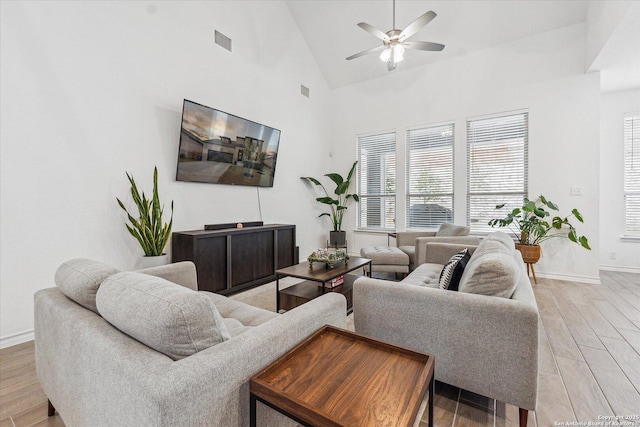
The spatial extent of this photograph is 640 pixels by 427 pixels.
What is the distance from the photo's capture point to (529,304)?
4.47ft

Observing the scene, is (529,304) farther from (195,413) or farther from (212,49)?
(212,49)

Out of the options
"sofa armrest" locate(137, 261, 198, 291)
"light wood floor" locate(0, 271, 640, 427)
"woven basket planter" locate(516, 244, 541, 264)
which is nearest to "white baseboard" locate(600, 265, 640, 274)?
"woven basket planter" locate(516, 244, 541, 264)

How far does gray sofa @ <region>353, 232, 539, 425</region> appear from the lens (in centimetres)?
134

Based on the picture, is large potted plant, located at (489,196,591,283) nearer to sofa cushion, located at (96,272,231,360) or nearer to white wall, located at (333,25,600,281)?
white wall, located at (333,25,600,281)

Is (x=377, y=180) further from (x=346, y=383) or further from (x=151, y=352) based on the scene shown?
(x=151, y=352)

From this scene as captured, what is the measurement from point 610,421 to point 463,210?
3677 mm

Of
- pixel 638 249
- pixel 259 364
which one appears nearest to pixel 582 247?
pixel 638 249

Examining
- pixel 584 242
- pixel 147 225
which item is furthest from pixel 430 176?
pixel 147 225

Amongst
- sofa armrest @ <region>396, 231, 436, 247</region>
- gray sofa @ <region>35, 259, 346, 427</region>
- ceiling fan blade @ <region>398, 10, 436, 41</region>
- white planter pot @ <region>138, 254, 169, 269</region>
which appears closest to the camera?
gray sofa @ <region>35, 259, 346, 427</region>

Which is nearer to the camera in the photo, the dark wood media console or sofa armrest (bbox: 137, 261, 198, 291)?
sofa armrest (bbox: 137, 261, 198, 291)

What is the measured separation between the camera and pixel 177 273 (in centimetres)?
212

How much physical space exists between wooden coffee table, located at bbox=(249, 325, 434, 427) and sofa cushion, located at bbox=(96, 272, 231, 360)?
9.0 inches

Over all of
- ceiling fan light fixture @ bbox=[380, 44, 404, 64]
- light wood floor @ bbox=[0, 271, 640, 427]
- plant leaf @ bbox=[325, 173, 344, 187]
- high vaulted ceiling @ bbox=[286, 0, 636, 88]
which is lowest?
light wood floor @ bbox=[0, 271, 640, 427]

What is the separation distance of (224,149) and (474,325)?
348 cm
